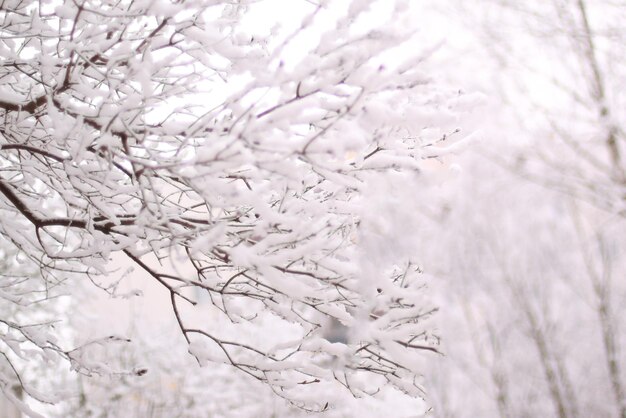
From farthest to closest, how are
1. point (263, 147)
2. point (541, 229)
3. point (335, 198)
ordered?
point (541, 229) < point (335, 198) < point (263, 147)

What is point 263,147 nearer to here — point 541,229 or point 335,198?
point 335,198

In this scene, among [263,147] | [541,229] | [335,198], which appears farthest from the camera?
[541,229]

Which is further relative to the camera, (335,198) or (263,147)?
(335,198)

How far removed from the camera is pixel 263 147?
185cm

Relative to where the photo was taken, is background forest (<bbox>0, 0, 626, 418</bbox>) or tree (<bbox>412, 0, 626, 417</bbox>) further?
tree (<bbox>412, 0, 626, 417</bbox>)

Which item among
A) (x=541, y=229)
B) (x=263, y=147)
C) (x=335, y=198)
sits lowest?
(x=263, y=147)

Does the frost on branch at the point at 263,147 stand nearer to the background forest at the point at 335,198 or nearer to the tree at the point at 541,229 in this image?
the background forest at the point at 335,198

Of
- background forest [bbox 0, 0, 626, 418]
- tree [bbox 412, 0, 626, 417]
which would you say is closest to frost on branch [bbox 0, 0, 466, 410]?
background forest [bbox 0, 0, 626, 418]

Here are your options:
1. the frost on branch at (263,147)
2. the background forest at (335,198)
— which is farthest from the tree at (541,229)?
the frost on branch at (263,147)

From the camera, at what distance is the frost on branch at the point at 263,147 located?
1.89 meters

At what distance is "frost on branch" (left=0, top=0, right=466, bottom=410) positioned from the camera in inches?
74.2

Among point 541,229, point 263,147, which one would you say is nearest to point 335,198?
point 263,147

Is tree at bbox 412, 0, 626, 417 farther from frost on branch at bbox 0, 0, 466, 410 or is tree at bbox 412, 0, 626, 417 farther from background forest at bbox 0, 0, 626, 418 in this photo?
frost on branch at bbox 0, 0, 466, 410

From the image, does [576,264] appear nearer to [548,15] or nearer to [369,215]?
[548,15]
